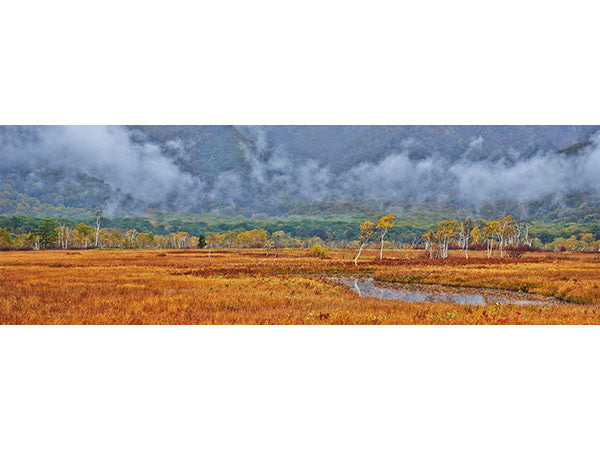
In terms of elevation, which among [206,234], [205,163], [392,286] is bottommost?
[392,286]

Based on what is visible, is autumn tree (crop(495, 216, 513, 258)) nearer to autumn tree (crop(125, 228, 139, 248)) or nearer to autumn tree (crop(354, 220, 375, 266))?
autumn tree (crop(354, 220, 375, 266))

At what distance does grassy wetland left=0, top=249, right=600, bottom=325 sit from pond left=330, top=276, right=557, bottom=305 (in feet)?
1.99

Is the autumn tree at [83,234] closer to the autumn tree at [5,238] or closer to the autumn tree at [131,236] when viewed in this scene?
the autumn tree at [131,236]

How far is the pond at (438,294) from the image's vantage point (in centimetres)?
1528

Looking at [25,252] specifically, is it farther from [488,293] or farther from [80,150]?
[488,293]

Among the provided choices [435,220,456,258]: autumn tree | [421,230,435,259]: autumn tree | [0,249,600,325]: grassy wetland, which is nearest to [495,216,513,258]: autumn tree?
[0,249,600,325]: grassy wetland

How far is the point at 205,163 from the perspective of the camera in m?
17.4

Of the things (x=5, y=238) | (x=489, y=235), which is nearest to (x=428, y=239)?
(x=489, y=235)

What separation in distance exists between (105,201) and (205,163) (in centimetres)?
499

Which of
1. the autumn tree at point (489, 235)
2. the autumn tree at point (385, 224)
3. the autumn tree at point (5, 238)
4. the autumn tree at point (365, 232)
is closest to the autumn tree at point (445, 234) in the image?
the autumn tree at point (489, 235)

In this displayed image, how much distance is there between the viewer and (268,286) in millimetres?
16172

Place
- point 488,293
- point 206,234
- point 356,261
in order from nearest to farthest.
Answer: point 488,293 < point 206,234 < point 356,261

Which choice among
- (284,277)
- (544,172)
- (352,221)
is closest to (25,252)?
(284,277)

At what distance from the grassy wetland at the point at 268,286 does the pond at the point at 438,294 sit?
1.99 ft
